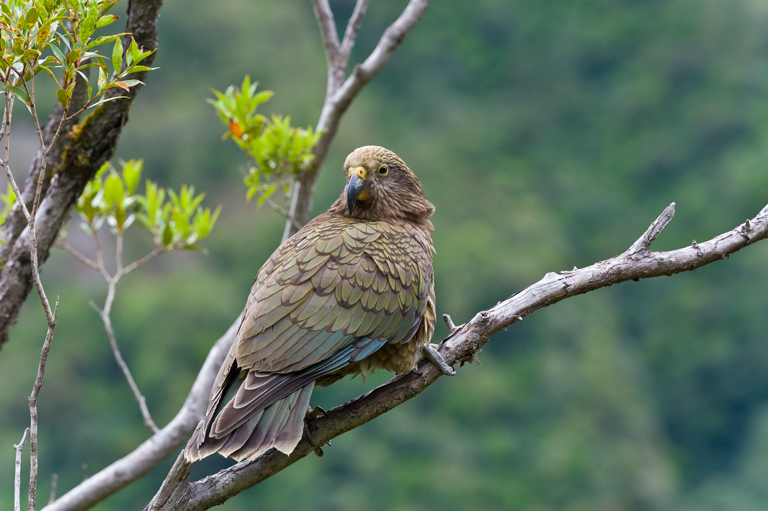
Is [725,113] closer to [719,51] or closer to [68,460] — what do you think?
[719,51]

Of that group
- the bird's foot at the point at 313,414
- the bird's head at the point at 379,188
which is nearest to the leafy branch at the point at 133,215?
the bird's head at the point at 379,188

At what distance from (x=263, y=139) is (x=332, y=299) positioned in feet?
5.80

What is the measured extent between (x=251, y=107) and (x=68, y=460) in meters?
27.6

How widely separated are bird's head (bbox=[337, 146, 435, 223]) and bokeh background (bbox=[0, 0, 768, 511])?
72.8 feet

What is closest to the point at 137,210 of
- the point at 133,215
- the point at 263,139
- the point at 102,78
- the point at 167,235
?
the point at 133,215

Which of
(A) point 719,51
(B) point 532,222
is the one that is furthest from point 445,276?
(A) point 719,51

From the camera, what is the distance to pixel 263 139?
4.71 meters

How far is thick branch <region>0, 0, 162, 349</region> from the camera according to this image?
361 cm

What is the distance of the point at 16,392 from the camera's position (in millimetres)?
25609

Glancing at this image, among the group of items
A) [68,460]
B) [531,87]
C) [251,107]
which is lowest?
[251,107]

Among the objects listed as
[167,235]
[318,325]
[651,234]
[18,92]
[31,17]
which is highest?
[167,235]

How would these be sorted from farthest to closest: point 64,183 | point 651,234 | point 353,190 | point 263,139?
point 263,139
point 353,190
point 64,183
point 651,234

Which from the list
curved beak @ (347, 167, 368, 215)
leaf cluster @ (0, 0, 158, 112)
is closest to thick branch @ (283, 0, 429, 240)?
curved beak @ (347, 167, 368, 215)

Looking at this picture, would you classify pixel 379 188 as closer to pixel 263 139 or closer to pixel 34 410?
pixel 263 139
